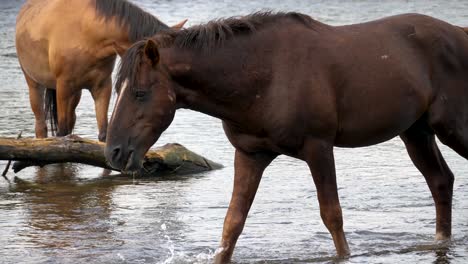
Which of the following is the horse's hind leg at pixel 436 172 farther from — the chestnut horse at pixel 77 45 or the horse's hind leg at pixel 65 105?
the horse's hind leg at pixel 65 105

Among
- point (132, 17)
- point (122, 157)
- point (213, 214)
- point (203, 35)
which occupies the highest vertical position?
point (203, 35)

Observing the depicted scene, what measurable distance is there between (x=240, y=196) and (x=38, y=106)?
17.3ft

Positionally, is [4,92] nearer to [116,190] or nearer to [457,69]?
[116,190]

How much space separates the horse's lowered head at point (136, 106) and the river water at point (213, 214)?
104 cm

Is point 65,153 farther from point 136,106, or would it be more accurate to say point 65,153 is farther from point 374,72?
point 374,72

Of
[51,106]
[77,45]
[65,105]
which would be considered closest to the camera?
[77,45]

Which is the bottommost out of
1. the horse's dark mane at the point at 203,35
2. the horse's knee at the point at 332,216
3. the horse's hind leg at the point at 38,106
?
the horse's hind leg at the point at 38,106

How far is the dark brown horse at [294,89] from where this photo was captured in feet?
21.8

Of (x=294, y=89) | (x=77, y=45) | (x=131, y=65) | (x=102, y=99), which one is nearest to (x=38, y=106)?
(x=102, y=99)

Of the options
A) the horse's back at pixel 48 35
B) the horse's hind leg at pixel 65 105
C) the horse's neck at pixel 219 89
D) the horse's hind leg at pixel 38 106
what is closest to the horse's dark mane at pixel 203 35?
the horse's neck at pixel 219 89

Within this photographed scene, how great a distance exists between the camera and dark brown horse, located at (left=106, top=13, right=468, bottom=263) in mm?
6641

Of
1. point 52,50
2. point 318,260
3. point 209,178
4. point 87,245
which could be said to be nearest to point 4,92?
point 52,50

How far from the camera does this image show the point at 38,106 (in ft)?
39.4

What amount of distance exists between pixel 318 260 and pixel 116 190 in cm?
293
